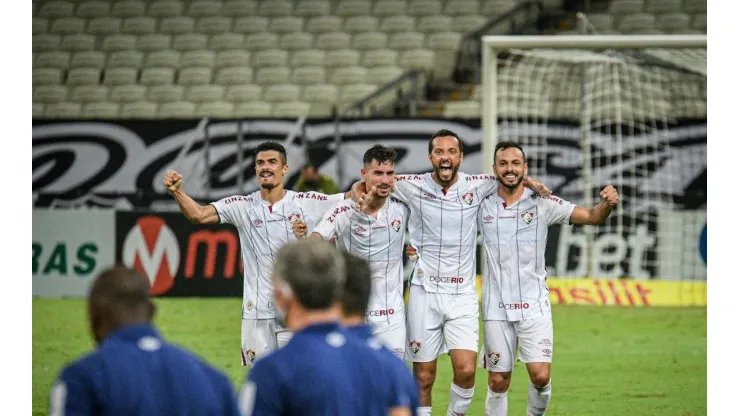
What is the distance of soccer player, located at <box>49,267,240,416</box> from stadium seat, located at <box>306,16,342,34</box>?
18181mm

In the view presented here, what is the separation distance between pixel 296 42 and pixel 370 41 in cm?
132

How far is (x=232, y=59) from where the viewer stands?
21.0 m

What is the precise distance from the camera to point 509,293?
7.66 meters

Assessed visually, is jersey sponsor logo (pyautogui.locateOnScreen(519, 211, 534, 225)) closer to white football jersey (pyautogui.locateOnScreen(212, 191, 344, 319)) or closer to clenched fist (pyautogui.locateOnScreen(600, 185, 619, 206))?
clenched fist (pyautogui.locateOnScreen(600, 185, 619, 206))


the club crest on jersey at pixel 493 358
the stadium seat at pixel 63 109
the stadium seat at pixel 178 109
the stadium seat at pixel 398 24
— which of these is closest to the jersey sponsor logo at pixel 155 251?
the stadium seat at pixel 178 109

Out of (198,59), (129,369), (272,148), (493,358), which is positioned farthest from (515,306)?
(198,59)

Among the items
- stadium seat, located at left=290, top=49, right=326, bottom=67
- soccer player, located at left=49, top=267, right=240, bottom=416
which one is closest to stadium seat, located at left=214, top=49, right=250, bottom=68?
stadium seat, located at left=290, top=49, right=326, bottom=67

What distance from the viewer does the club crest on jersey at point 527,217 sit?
777 cm

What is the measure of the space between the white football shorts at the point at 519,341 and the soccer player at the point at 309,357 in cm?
426

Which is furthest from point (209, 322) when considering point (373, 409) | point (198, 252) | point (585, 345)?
point (373, 409)

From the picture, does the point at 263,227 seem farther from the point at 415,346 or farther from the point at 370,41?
the point at 370,41

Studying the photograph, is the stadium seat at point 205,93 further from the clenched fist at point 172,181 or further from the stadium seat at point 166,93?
the clenched fist at point 172,181
